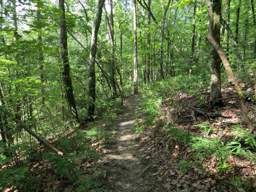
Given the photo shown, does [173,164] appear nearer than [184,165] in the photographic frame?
No

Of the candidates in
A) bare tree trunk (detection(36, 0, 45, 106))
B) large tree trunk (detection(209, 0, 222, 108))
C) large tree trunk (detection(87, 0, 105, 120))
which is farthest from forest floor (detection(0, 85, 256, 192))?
large tree trunk (detection(87, 0, 105, 120))

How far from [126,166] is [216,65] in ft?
12.2

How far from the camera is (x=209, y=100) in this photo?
271 inches

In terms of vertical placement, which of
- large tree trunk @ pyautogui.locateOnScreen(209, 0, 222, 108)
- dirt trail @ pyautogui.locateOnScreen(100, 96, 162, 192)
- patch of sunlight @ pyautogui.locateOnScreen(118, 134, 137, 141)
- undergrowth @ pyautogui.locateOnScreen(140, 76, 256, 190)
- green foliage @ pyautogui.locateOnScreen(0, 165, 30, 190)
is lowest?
dirt trail @ pyautogui.locateOnScreen(100, 96, 162, 192)

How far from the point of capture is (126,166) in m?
6.15

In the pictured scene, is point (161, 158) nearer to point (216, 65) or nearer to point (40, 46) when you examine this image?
point (216, 65)

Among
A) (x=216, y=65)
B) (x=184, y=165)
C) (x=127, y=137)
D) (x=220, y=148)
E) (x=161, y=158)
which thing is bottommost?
(x=127, y=137)

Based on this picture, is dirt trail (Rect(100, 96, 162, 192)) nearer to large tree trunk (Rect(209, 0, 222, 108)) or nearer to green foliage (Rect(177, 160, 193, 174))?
green foliage (Rect(177, 160, 193, 174))

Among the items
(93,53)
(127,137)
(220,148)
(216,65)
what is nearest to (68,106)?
(93,53)

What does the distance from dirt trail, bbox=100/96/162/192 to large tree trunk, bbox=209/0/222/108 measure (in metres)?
2.73

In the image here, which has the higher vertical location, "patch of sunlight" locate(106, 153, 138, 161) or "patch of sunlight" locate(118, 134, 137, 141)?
"patch of sunlight" locate(118, 134, 137, 141)

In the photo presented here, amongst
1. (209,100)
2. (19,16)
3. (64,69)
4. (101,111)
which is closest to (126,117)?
(101,111)

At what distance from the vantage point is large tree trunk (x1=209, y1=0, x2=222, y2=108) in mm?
6172

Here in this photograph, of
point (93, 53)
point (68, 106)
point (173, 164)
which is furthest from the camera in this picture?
point (93, 53)
